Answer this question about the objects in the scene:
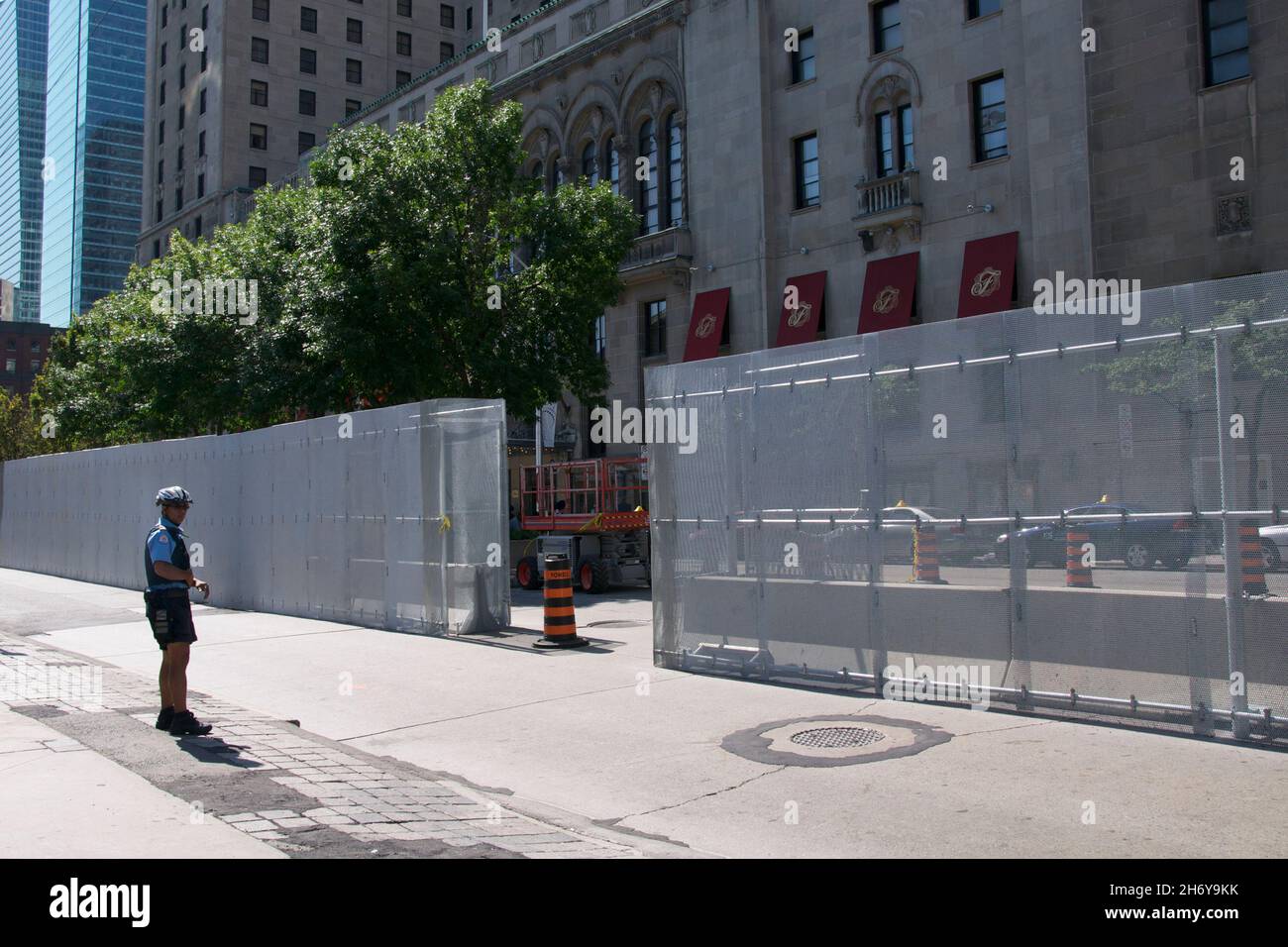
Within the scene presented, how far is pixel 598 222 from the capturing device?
27953mm

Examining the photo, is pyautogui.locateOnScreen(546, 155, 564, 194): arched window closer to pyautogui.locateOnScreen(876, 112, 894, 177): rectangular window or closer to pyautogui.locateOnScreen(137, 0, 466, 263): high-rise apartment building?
pyautogui.locateOnScreen(876, 112, 894, 177): rectangular window

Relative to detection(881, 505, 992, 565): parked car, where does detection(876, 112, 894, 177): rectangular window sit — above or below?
above

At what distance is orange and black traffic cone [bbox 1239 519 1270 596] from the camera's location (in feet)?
25.4

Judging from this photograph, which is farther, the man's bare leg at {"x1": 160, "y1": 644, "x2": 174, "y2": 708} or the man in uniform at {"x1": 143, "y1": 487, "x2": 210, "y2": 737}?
the man's bare leg at {"x1": 160, "y1": 644, "x2": 174, "y2": 708}

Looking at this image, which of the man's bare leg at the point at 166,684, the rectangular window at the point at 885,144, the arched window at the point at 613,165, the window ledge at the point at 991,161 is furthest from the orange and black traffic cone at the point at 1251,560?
the arched window at the point at 613,165

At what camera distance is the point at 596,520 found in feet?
74.8

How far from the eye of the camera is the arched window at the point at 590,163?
38438mm

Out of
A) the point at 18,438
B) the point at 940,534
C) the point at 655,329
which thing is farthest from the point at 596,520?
the point at 18,438

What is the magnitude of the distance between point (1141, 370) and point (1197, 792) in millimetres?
3291

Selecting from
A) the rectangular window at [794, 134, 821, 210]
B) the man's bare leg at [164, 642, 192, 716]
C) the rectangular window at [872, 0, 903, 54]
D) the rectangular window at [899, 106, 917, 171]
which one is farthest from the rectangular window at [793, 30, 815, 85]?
the man's bare leg at [164, 642, 192, 716]

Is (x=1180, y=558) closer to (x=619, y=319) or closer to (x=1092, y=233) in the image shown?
(x=1092, y=233)

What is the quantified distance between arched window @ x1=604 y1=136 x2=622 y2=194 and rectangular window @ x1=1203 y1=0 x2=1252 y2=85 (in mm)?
18848

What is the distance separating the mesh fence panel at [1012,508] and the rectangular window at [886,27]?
74.4 feet

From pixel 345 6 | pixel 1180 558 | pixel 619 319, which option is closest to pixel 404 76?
pixel 345 6
